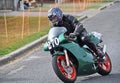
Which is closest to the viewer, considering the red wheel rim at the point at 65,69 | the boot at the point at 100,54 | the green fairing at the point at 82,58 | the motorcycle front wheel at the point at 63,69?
the motorcycle front wheel at the point at 63,69

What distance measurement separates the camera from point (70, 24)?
9.93 meters

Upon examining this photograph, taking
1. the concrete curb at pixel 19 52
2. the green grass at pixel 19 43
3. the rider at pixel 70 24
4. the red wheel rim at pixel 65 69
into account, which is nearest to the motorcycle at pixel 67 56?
the red wheel rim at pixel 65 69

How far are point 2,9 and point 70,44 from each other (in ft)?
95.1

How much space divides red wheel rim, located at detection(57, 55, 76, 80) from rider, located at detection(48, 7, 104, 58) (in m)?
0.50

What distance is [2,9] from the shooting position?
38062mm

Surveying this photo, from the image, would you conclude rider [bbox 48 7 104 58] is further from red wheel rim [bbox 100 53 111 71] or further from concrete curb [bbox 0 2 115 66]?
concrete curb [bbox 0 2 115 66]

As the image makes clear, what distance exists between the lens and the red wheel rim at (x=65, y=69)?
9.38 meters

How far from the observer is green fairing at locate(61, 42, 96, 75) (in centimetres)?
955

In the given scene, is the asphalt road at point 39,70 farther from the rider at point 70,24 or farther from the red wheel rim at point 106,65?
the rider at point 70,24

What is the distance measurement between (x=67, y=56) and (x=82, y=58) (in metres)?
0.43

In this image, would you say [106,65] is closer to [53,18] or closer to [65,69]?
[65,69]

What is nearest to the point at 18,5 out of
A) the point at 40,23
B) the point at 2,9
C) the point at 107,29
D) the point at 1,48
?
the point at 2,9

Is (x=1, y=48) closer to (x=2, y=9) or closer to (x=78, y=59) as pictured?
(x=78, y=59)

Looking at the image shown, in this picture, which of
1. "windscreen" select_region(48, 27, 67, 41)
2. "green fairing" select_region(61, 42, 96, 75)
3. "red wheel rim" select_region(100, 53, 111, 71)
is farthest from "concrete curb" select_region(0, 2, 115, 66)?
"windscreen" select_region(48, 27, 67, 41)
